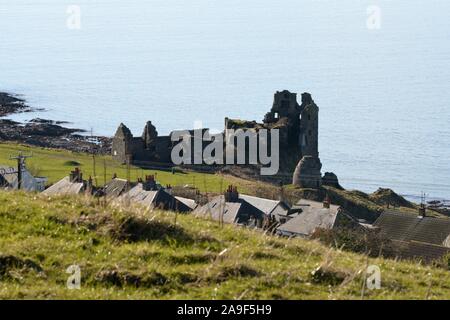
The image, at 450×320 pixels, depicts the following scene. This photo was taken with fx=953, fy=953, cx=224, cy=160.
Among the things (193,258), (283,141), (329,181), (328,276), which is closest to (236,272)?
(193,258)

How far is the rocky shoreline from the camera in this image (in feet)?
299

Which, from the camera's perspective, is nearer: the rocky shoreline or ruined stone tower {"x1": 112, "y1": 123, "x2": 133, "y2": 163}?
ruined stone tower {"x1": 112, "y1": 123, "x2": 133, "y2": 163}

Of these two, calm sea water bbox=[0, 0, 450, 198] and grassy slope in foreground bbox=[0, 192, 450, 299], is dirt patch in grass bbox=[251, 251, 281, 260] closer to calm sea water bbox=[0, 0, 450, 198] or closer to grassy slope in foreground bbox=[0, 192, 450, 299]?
grassy slope in foreground bbox=[0, 192, 450, 299]

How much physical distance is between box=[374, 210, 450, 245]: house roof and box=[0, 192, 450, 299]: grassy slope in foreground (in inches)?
1156

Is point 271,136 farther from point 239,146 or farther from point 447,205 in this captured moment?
point 447,205

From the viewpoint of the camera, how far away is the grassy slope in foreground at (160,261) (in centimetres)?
1167

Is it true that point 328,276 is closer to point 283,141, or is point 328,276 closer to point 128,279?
point 128,279

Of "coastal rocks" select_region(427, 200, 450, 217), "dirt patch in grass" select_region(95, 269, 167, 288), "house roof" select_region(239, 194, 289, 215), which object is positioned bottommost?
"coastal rocks" select_region(427, 200, 450, 217)

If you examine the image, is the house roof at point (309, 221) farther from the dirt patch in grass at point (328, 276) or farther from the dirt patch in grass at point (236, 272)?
the dirt patch in grass at point (236, 272)

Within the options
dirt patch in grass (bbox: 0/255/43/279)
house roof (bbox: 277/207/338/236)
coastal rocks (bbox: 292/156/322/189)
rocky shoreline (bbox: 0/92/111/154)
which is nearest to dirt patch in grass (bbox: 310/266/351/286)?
dirt patch in grass (bbox: 0/255/43/279)

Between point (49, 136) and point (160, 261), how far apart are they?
88.4 metres

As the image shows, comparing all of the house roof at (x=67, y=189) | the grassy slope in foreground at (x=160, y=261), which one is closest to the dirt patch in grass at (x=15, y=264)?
the grassy slope in foreground at (x=160, y=261)
